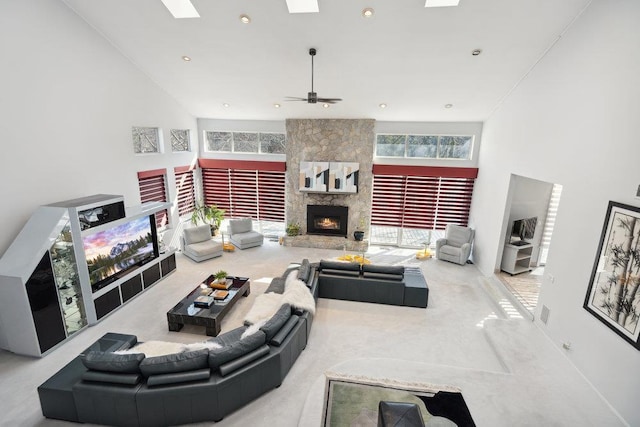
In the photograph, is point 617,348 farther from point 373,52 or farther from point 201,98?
point 201,98

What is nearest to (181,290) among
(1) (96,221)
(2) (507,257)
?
(1) (96,221)

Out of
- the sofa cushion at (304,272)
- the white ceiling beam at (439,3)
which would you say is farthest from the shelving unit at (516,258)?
the white ceiling beam at (439,3)

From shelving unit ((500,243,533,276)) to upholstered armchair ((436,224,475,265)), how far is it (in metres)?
1.06

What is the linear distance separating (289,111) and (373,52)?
378 centimetres

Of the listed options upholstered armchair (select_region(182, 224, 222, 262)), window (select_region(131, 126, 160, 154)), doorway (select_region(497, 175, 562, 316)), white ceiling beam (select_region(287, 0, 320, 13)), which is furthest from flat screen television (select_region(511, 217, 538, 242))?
window (select_region(131, 126, 160, 154))

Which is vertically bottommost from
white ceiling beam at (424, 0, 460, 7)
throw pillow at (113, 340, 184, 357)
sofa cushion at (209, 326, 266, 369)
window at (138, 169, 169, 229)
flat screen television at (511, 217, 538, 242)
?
throw pillow at (113, 340, 184, 357)

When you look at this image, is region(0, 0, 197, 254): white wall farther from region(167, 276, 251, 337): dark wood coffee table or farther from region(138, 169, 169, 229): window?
region(167, 276, 251, 337): dark wood coffee table

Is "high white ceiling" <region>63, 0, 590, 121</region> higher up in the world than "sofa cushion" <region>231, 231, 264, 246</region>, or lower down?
higher up

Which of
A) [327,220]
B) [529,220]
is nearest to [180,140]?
[327,220]

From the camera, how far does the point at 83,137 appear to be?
601 centimetres

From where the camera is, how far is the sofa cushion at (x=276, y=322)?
4.14 metres

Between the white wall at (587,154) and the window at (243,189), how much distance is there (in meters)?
7.36

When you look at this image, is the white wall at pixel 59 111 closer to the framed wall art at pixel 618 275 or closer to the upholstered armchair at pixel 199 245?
the upholstered armchair at pixel 199 245

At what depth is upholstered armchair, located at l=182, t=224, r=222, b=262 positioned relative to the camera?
27.4ft
